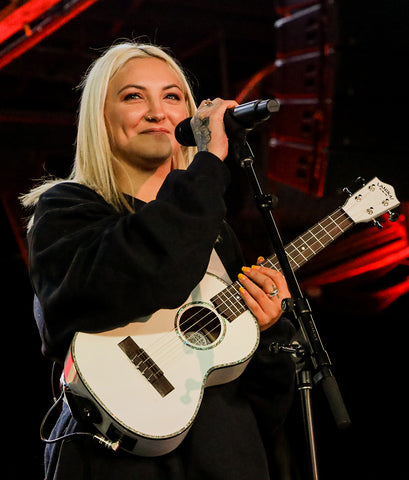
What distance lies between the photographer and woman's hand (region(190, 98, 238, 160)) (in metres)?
1.42

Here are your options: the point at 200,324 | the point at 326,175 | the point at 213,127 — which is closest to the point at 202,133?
the point at 213,127

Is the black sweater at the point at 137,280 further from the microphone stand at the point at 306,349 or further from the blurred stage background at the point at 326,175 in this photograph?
the blurred stage background at the point at 326,175

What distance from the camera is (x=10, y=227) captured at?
112 inches

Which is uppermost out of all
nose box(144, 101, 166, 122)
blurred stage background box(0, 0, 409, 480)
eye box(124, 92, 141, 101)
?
eye box(124, 92, 141, 101)

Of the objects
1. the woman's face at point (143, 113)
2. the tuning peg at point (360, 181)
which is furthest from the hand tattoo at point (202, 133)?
the tuning peg at point (360, 181)

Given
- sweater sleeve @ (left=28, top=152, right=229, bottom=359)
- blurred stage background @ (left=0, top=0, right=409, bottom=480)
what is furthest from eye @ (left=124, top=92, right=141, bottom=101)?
blurred stage background @ (left=0, top=0, right=409, bottom=480)

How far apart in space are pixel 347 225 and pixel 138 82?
839 mm

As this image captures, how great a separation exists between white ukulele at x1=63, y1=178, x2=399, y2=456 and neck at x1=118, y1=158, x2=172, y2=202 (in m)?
0.36

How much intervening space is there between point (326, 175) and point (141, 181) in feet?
4.26

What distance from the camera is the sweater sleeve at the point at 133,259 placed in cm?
131

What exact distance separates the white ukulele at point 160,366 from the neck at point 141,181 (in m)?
0.36

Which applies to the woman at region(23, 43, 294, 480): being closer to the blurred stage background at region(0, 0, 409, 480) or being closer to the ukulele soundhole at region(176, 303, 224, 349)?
the ukulele soundhole at region(176, 303, 224, 349)

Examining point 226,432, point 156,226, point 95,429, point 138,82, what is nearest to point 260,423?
point 226,432

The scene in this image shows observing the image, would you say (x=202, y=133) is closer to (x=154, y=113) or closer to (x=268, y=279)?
(x=154, y=113)
